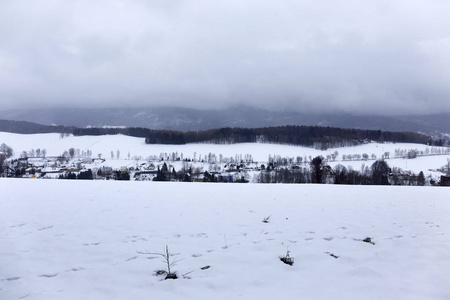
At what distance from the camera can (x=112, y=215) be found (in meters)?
8.50

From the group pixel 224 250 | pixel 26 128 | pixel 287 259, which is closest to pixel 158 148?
pixel 26 128

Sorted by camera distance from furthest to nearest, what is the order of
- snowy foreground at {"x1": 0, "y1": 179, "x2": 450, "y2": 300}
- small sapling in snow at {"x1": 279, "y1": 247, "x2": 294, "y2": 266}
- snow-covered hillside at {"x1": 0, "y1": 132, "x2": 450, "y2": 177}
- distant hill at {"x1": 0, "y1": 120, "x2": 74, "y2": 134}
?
1. distant hill at {"x1": 0, "y1": 120, "x2": 74, "y2": 134}
2. snow-covered hillside at {"x1": 0, "y1": 132, "x2": 450, "y2": 177}
3. small sapling in snow at {"x1": 279, "y1": 247, "x2": 294, "y2": 266}
4. snowy foreground at {"x1": 0, "y1": 179, "x2": 450, "y2": 300}

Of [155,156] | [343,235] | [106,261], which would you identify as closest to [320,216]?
[343,235]

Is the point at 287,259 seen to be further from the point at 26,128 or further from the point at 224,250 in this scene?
the point at 26,128

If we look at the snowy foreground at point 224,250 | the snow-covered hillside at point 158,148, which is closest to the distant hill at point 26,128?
the snow-covered hillside at point 158,148

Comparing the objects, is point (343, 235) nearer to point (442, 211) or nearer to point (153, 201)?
point (442, 211)

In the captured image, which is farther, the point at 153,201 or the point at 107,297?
the point at 153,201

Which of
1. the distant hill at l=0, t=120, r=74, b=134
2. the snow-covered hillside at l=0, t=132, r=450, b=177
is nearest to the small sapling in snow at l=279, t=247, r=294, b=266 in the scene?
the snow-covered hillside at l=0, t=132, r=450, b=177

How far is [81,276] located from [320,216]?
7.14 meters

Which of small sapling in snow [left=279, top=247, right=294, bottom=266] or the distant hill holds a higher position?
the distant hill

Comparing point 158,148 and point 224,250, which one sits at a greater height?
point 158,148

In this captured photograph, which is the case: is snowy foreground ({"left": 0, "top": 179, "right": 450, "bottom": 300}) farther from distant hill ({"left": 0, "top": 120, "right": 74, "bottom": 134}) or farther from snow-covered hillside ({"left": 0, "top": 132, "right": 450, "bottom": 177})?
distant hill ({"left": 0, "top": 120, "right": 74, "bottom": 134})

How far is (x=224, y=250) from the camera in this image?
5.56 m

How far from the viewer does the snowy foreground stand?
4070 mm
